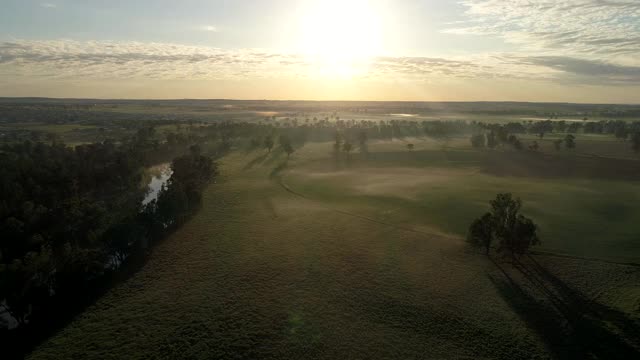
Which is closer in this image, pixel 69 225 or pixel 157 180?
pixel 69 225

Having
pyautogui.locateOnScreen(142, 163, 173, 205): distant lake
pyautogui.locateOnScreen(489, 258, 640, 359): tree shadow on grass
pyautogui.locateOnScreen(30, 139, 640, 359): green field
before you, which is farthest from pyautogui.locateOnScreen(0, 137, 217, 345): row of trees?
pyautogui.locateOnScreen(489, 258, 640, 359): tree shadow on grass

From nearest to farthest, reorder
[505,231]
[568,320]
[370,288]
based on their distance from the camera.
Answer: [568,320] → [370,288] → [505,231]

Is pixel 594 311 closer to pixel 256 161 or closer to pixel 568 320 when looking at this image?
pixel 568 320

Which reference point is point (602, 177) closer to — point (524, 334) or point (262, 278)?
point (524, 334)

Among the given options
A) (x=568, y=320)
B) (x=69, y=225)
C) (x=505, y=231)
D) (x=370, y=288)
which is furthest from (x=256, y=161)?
(x=568, y=320)

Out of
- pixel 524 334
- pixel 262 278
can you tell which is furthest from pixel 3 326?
pixel 524 334

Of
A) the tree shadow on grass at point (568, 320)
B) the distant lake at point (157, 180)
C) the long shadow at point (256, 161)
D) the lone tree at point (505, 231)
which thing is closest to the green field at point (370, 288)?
the tree shadow on grass at point (568, 320)

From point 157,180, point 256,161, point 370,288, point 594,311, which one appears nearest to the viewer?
point 594,311
